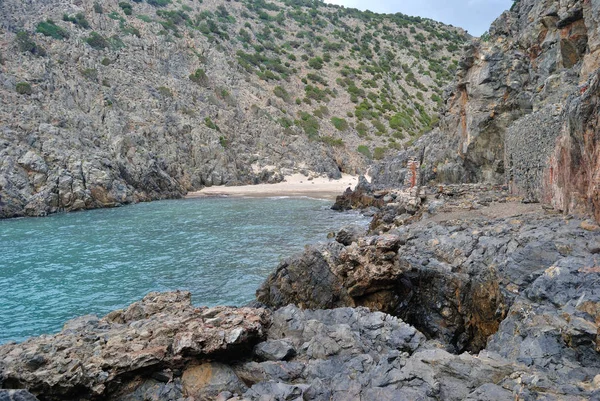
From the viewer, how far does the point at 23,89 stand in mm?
35375

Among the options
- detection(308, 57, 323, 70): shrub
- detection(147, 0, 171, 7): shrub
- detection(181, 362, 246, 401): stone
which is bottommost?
detection(181, 362, 246, 401): stone

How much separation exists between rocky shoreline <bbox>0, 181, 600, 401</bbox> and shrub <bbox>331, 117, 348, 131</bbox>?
48.1 meters

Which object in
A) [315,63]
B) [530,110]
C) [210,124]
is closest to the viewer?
[530,110]

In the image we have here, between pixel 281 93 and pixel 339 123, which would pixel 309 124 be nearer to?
pixel 339 123

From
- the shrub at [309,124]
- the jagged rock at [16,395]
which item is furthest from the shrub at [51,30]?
the jagged rock at [16,395]

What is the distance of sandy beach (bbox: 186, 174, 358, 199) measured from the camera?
36344mm

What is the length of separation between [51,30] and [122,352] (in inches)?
2077

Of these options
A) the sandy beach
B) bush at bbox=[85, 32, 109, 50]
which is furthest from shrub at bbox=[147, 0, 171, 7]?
the sandy beach

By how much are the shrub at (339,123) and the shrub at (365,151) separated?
4438 mm

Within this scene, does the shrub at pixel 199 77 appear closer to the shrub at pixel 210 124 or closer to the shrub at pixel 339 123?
the shrub at pixel 210 124

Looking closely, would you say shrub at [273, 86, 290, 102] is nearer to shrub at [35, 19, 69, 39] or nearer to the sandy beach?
the sandy beach

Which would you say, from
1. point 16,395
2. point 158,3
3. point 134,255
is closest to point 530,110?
point 134,255

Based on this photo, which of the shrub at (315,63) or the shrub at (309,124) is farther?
the shrub at (315,63)

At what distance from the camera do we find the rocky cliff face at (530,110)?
7688 millimetres
